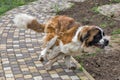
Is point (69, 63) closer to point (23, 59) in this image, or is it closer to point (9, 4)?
point (23, 59)

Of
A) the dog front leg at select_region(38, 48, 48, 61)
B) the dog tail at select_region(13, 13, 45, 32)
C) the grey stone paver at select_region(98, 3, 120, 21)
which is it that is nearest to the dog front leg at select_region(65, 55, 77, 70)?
the dog front leg at select_region(38, 48, 48, 61)

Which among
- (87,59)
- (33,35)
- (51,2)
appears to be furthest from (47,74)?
(51,2)

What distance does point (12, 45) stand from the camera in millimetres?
6797

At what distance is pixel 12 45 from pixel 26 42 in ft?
1.15

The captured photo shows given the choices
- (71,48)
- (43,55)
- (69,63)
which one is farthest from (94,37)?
(43,55)

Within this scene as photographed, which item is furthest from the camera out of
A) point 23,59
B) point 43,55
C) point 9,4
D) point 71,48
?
point 9,4

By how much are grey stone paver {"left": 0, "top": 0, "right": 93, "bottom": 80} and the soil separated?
0.35 meters

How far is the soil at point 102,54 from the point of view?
5.55m

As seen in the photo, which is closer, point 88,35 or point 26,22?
point 88,35

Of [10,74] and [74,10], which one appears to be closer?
[10,74]

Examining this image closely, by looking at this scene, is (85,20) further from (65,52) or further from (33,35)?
(65,52)

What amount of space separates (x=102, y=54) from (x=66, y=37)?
1.36 metres

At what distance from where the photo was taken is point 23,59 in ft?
19.9

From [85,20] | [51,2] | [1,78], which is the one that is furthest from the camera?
[51,2]
